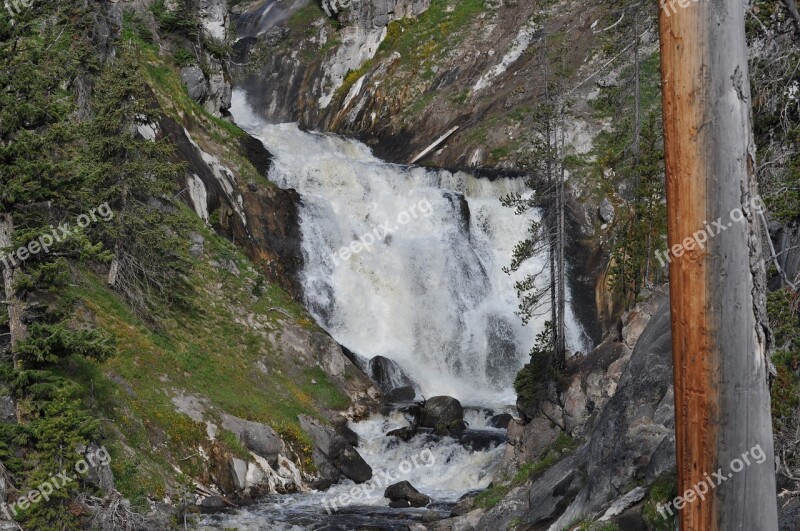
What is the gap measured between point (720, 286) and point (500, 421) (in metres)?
23.1

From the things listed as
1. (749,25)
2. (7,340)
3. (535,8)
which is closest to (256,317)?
(7,340)

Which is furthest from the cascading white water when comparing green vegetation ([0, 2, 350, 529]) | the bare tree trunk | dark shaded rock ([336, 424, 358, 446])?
the bare tree trunk

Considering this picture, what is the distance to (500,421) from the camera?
27.8 m

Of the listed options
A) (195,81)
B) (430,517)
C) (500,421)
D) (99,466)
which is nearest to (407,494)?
(430,517)

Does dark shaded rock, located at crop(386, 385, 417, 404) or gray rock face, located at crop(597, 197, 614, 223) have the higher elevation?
gray rock face, located at crop(597, 197, 614, 223)

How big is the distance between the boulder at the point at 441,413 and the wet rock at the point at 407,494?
4636mm

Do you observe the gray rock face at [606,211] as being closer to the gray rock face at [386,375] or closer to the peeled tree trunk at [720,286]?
the gray rock face at [386,375]

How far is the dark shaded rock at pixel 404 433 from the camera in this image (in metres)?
26.2

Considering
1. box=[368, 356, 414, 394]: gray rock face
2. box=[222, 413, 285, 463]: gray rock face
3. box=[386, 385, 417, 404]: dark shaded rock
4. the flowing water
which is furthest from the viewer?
the flowing water

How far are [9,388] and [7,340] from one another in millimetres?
3754

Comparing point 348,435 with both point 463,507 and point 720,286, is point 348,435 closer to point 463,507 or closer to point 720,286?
point 463,507

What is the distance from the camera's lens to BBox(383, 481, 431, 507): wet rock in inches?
863

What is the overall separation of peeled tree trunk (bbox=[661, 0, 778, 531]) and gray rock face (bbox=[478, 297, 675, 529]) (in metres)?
4.35

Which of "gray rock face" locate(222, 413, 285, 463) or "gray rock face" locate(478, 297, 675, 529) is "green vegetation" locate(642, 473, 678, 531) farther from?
"gray rock face" locate(222, 413, 285, 463)
